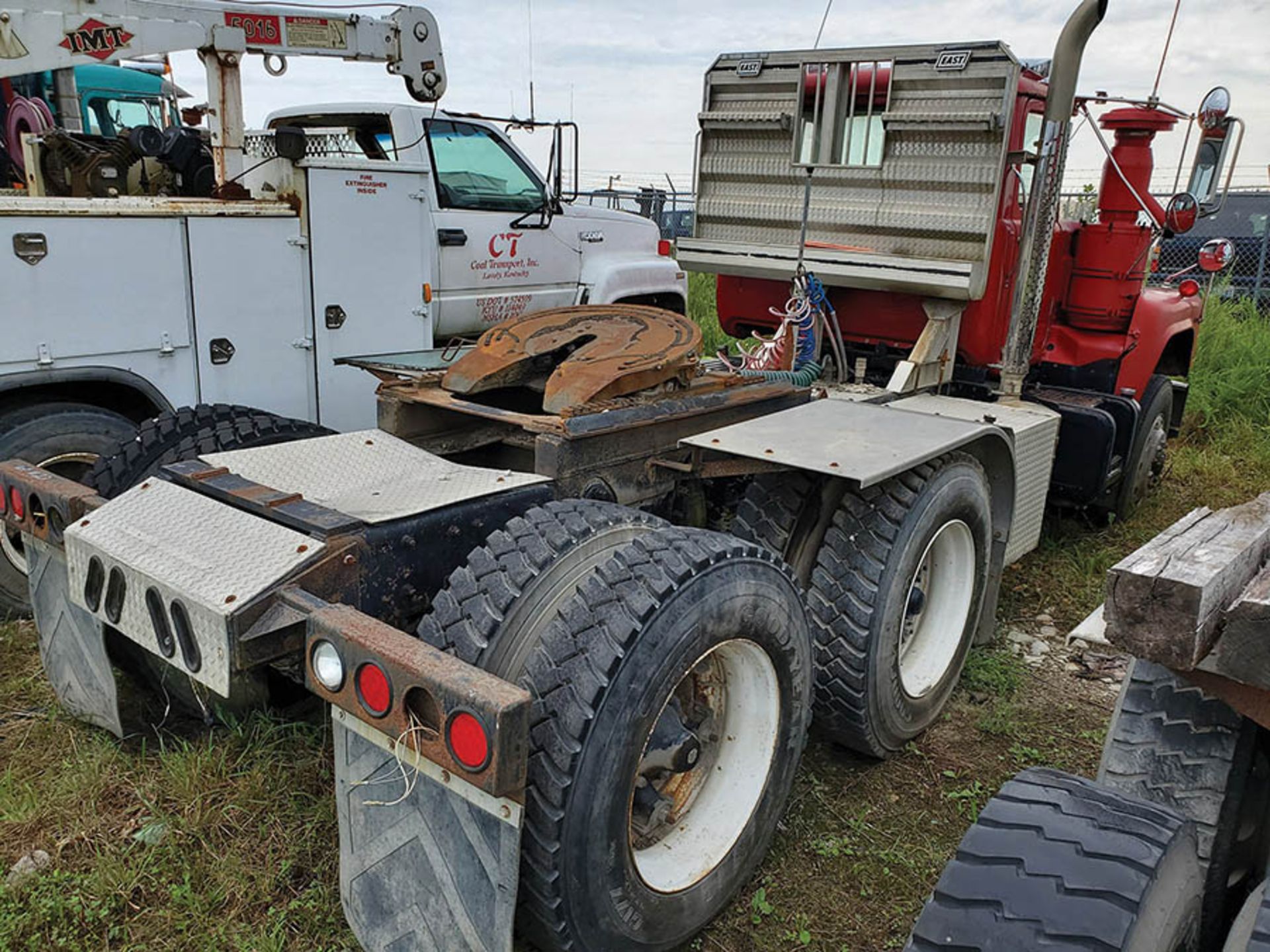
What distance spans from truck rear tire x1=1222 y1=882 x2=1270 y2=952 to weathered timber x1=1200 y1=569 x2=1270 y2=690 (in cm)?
35

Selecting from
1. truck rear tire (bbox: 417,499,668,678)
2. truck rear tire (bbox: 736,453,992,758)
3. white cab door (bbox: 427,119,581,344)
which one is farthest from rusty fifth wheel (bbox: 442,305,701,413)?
white cab door (bbox: 427,119,581,344)

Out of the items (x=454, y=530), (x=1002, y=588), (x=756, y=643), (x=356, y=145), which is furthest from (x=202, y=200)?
(x=1002, y=588)

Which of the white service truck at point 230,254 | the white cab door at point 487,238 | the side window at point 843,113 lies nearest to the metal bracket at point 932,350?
the side window at point 843,113

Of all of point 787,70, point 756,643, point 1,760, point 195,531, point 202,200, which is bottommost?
point 1,760

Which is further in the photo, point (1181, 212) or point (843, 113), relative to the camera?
point (1181, 212)

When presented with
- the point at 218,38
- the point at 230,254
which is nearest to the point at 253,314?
the point at 230,254

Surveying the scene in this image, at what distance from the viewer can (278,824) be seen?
2979 millimetres

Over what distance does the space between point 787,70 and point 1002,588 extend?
9.53 ft

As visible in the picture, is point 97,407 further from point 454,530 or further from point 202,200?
point 454,530

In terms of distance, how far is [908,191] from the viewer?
192 inches

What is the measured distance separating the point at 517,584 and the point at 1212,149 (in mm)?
4700

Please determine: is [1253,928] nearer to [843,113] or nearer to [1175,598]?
[1175,598]

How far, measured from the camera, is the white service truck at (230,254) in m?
4.31

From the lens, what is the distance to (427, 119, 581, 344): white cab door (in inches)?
266
